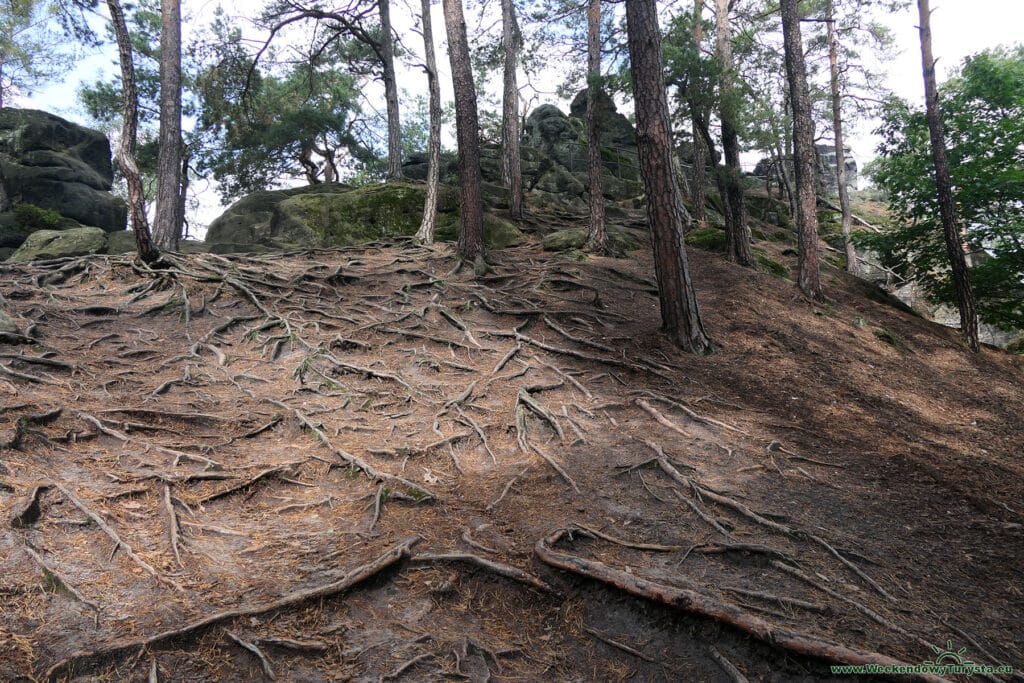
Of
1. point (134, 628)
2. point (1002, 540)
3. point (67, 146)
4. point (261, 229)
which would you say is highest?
point (67, 146)

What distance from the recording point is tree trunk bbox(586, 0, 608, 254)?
12.6 metres

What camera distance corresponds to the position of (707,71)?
10.7 meters

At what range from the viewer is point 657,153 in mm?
7711

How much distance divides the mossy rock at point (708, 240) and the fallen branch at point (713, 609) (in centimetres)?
1170

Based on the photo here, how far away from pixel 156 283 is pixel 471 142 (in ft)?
20.4

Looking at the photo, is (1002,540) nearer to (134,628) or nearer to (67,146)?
(134,628)

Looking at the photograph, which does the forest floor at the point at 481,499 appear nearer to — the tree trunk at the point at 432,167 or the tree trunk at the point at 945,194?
the tree trunk at the point at 945,194

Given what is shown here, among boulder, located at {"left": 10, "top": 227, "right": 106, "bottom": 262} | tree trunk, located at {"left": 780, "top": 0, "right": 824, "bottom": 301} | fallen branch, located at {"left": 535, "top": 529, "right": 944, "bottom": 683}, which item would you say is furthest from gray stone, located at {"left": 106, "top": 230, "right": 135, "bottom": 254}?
tree trunk, located at {"left": 780, "top": 0, "right": 824, "bottom": 301}

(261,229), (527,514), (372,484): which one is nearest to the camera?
(527,514)

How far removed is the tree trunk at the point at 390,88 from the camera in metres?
16.3

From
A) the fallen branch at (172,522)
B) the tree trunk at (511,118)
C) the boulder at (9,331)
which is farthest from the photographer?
the tree trunk at (511,118)

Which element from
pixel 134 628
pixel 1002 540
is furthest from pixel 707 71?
pixel 134 628

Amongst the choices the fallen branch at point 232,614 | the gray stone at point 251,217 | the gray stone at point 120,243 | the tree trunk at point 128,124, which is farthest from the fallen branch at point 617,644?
the gray stone at point 251,217

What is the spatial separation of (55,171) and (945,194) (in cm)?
2577
